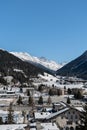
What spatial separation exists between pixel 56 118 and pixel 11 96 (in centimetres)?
8298

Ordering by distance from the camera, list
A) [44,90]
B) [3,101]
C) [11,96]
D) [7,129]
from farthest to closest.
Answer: [44,90] < [11,96] < [3,101] < [7,129]

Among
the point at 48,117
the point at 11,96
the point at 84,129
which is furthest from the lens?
the point at 11,96

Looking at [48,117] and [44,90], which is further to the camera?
[44,90]

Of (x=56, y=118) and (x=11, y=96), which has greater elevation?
(x=11, y=96)

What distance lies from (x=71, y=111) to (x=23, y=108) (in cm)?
3740

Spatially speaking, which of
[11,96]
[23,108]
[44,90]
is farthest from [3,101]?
[44,90]

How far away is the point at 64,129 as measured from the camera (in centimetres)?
5934

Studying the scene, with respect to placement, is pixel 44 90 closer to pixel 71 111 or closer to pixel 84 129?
pixel 71 111

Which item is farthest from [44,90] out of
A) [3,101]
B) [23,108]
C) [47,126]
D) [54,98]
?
[47,126]

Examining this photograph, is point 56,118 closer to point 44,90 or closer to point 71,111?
point 71,111

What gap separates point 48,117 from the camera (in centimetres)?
5912

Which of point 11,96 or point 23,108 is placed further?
point 11,96

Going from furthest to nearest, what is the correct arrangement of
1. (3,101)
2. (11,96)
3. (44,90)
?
1. (44,90)
2. (11,96)
3. (3,101)

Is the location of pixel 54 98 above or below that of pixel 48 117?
above
